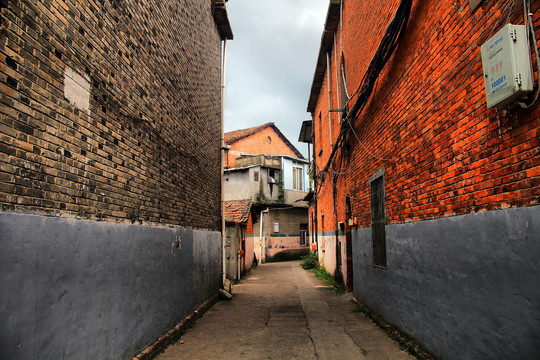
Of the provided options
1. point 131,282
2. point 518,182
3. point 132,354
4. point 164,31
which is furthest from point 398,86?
point 132,354

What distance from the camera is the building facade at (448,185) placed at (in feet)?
8.28

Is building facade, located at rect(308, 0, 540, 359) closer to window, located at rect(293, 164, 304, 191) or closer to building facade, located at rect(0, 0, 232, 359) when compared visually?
building facade, located at rect(0, 0, 232, 359)

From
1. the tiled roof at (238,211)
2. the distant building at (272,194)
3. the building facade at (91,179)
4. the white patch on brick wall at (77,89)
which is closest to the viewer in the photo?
the building facade at (91,179)

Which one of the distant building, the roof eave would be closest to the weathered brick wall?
the roof eave

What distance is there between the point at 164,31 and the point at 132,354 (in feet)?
16.1

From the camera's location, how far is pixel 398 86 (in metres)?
5.12

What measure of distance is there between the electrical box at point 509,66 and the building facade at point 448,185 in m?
0.07

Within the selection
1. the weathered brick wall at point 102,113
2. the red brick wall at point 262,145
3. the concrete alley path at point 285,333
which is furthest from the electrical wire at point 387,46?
the red brick wall at point 262,145

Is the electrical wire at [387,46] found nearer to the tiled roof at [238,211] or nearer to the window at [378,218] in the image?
the window at [378,218]

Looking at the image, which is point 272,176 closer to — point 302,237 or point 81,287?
point 302,237

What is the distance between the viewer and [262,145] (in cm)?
3088

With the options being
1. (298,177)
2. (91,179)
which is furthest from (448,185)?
(298,177)

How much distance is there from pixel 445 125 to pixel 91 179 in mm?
3668

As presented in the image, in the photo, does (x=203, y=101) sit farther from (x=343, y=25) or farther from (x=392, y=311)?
(x=392, y=311)
